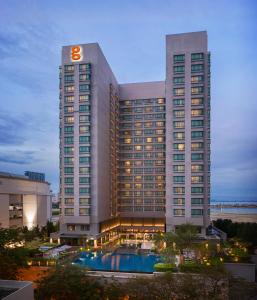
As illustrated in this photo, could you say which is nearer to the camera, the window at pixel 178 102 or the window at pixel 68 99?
the window at pixel 178 102

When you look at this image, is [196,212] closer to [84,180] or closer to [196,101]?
[196,101]

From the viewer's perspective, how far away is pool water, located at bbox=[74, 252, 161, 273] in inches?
1602

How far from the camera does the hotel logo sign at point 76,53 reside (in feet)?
201

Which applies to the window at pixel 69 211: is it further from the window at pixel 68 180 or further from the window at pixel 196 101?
the window at pixel 196 101

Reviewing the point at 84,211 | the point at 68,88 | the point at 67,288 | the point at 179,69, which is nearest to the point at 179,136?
the point at 179,69

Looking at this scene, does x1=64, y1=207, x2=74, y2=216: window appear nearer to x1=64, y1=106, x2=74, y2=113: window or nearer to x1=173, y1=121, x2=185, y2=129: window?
x1=64, y1=106, x2=74, y2=113: window

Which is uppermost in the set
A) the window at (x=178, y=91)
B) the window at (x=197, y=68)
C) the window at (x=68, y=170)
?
the window at (x=197, y=68)

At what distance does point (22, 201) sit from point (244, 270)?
168 feet

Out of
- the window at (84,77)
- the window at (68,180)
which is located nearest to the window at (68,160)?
the window at (68,180)

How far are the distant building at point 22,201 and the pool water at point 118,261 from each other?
2130 centimetres

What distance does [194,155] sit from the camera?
58.5m

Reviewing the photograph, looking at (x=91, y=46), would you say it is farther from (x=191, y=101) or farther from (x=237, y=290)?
(x=237, y=290)

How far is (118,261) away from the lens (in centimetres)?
4534

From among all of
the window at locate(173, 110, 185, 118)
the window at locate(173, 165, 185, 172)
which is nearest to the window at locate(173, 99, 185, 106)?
the window at locate(173, 110, 185, 118)
